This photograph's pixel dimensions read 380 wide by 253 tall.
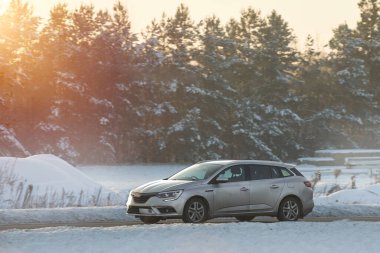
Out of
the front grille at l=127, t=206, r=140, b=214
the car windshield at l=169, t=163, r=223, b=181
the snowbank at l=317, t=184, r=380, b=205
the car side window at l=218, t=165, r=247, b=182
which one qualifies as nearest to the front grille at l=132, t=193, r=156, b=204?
the front grille at l=127, t=206, r=140, b=214

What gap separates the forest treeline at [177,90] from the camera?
66625 millimetres

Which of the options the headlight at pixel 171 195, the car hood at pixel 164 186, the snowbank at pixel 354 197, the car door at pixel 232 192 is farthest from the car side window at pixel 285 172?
the snowbank at pixel 354 197

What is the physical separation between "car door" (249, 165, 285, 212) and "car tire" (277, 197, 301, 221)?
28 centimetres

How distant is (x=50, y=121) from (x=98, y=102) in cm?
477

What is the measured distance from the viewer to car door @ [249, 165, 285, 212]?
2028cm

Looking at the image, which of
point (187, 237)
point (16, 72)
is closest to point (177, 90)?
point (16, 72)

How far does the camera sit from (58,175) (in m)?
32.8

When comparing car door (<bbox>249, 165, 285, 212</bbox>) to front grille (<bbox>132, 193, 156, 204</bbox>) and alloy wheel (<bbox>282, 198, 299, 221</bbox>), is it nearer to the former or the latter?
alloy wheel (<bbox>282, 198, 299, 221</bbox>)

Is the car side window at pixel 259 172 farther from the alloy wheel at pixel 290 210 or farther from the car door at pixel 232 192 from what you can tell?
the alloy wheel at pixel 290 210

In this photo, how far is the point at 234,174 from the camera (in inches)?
797

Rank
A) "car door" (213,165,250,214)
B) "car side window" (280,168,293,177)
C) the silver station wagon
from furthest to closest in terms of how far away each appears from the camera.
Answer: "car side window" (280,168,293,177), "car door" (213,165,250,214), the silver station wagon

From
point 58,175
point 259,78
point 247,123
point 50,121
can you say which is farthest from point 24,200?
point 259,78

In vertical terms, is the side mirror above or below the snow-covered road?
above

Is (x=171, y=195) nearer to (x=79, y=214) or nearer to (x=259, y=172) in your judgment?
(x=259, y=172)
